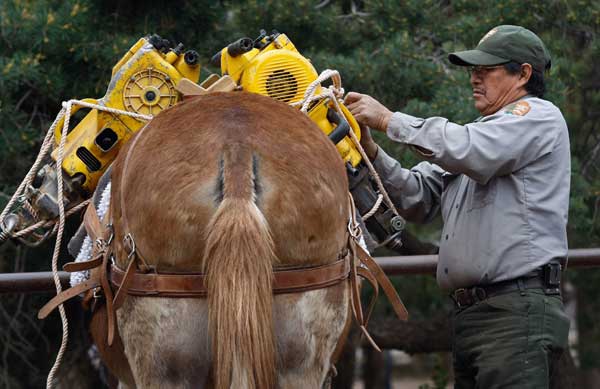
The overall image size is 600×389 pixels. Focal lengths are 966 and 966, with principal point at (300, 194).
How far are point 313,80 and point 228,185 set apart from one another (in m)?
1.04

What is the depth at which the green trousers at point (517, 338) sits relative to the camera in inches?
128

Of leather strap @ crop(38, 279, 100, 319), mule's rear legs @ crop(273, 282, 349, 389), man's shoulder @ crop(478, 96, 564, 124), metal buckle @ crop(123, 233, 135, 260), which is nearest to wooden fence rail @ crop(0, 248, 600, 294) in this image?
leather strap @ crop(38, 279, 100, 319)

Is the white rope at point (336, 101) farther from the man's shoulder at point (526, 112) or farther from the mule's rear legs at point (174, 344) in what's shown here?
the mule's rear legs at point (174, 344)

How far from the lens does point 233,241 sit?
254 centimetres

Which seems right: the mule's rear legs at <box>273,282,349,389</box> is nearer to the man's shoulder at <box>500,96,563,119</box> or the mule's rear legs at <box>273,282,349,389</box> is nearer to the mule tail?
the mule tail

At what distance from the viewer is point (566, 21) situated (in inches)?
249

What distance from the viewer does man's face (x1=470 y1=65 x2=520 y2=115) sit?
11.6 ft

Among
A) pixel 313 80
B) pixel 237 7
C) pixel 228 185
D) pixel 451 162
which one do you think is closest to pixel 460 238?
pixel 451 162

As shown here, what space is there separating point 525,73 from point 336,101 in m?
0.72

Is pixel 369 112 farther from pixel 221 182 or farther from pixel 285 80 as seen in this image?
pixel 221 182

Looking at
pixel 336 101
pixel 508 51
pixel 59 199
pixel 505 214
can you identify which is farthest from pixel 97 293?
pixel 508 51

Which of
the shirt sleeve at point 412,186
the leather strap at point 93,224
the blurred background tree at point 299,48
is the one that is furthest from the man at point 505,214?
the blurred background tree at point 299,48

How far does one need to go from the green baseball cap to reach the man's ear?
2cm

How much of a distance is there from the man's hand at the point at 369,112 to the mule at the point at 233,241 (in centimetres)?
70
